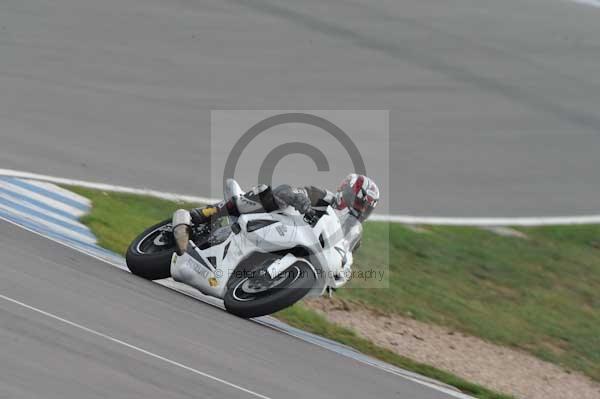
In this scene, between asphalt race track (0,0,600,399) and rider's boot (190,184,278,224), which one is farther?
rider's boot (190,184,278,224)

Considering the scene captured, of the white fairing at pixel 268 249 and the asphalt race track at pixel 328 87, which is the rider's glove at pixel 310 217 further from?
the asphalt race track at pixel 328 87

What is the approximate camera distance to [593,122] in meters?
20.9

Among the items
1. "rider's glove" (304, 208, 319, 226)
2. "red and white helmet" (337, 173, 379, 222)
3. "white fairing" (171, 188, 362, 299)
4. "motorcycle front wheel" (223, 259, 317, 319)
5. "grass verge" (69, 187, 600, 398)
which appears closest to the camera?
"motorcycle front wheel" (223, 259, 317, 319)

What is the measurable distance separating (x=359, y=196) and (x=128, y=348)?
338cm

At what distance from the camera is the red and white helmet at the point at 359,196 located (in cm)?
1029

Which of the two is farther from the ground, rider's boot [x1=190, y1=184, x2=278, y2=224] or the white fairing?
rider's boot [x1=190, y1=184, x2=278, y2=224]

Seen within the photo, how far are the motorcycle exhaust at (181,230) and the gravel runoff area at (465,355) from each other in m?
2.52

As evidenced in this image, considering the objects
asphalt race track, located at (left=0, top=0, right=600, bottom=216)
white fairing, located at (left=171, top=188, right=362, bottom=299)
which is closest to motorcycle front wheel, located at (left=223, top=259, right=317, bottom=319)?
white fairing, located at (left=171, top=188, right=362, bottom=299)

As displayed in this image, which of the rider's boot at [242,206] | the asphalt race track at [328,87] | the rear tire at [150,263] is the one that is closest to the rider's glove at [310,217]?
the rider's boot at [242,206]

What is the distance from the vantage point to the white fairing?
9766mm

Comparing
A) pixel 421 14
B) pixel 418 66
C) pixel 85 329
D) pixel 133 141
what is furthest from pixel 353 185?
pixel 421 14

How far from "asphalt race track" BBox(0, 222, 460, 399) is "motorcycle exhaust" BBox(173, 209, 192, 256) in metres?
0.44

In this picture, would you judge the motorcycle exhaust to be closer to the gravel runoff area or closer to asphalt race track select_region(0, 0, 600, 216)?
the gravel runoff area

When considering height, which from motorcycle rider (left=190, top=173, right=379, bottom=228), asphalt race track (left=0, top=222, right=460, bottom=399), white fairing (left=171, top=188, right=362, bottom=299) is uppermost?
motorcycle rider (left=190, top=173, right=379, bottom=228)
